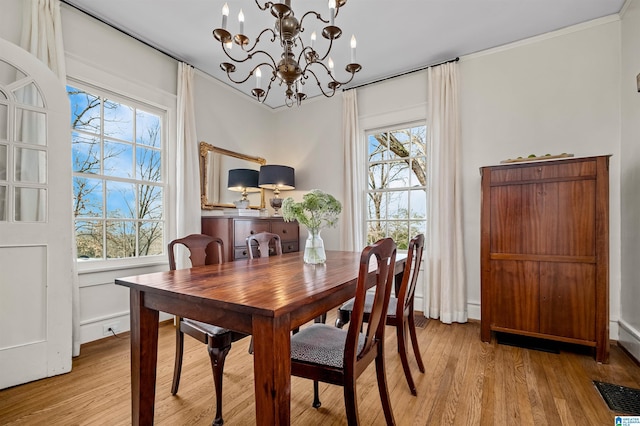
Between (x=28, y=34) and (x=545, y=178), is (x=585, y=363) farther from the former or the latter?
(x=28, y=34)

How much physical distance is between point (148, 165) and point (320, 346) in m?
2.67

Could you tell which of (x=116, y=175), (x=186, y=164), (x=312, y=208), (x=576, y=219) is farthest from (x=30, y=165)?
(x=576, y=219)

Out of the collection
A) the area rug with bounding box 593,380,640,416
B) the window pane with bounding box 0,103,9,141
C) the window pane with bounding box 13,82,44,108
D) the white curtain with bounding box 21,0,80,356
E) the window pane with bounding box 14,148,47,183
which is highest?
the white curtain with bounding box 21,0,80,356

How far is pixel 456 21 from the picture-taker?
2.67m

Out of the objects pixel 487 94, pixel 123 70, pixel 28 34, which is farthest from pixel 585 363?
pixel 28 34

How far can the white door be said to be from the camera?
6.38 ft

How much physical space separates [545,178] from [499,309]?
115cm

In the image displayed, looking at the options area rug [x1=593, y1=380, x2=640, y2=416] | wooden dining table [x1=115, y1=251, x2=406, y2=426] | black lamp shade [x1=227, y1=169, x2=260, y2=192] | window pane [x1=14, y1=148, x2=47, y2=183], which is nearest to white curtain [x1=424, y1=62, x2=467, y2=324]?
area rug [x1=593, y1=380, x2=640, y2=416]

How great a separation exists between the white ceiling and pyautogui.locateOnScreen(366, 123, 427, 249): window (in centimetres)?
90

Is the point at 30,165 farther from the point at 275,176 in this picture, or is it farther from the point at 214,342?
the point at 275,176

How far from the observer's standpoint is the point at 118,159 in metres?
2.86

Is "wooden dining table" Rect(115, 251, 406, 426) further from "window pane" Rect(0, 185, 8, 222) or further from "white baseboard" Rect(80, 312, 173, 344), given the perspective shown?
"white baseboard" Rect(80, 312, 173, 344)

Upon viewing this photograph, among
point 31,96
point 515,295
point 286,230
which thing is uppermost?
point 31,96

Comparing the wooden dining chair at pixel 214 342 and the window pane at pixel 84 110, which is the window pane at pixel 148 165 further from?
the wooden dining chair at pixel 214 342
